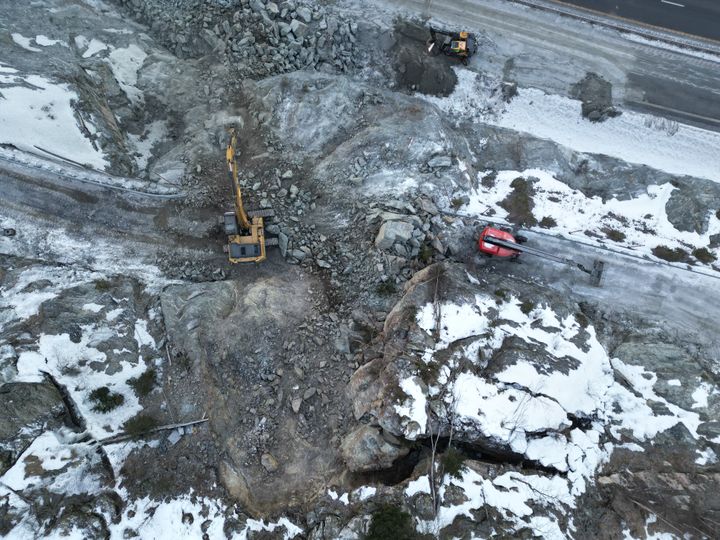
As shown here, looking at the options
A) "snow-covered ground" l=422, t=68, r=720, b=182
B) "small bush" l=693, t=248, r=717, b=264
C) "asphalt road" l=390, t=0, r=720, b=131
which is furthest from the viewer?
"asphalt road" l=390, t=0, r=720, b=131

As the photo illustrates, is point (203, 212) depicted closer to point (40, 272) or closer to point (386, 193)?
point (40, 272)

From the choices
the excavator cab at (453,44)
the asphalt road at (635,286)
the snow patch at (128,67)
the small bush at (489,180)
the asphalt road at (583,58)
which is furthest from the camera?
the asphalt road at (583,58)

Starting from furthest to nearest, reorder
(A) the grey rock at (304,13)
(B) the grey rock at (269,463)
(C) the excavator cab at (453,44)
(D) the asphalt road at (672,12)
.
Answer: (D) the asphalt road at (672,12) < (C) the excavator cab at (453,44) < (A) the grey rock at (304,13) < (B) the grey rock at (269,463)

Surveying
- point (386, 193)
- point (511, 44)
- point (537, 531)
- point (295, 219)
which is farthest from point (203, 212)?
point (511, 44)

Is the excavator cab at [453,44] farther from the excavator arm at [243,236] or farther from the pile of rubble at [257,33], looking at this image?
the excavator arm at [243,236]

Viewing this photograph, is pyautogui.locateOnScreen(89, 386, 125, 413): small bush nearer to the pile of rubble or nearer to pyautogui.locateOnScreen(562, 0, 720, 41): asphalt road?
the pile of rubble

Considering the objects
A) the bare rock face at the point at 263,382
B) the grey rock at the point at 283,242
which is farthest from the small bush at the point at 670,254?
the grey rock at the point at 283,242

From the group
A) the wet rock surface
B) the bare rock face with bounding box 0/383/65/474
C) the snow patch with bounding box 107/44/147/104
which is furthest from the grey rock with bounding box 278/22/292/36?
the bare rock face with bounding box 0/383/65/474
